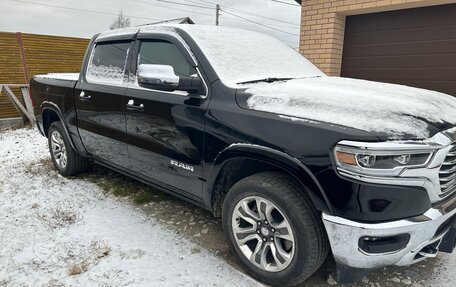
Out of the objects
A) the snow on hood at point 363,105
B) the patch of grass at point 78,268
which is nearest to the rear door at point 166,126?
the snow on hood at point 363,105

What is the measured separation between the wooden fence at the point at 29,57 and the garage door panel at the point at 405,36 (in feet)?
26.7

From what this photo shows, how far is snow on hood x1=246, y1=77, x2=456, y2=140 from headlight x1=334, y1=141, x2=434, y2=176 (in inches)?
2.8

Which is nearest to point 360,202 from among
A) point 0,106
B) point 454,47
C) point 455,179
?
point 455,179

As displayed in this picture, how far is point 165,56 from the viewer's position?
124 inches

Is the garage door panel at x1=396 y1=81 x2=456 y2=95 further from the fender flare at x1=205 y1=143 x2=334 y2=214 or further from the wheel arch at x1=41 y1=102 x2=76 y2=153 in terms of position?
the wheel arch at x1=41 y1=102 x2=76 y2=153

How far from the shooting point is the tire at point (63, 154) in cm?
460

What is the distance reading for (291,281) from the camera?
2352mm

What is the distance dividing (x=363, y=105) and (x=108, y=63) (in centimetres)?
281

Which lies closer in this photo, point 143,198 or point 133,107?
point 133,107

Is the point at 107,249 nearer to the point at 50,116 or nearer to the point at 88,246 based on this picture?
the point at 88,246

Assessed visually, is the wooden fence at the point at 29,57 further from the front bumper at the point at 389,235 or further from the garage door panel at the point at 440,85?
the front bumper at the point at 389,235

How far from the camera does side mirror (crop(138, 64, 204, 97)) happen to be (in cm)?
270

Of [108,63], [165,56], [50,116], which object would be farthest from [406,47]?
[50,116]

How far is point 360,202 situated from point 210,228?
1.75 meters
